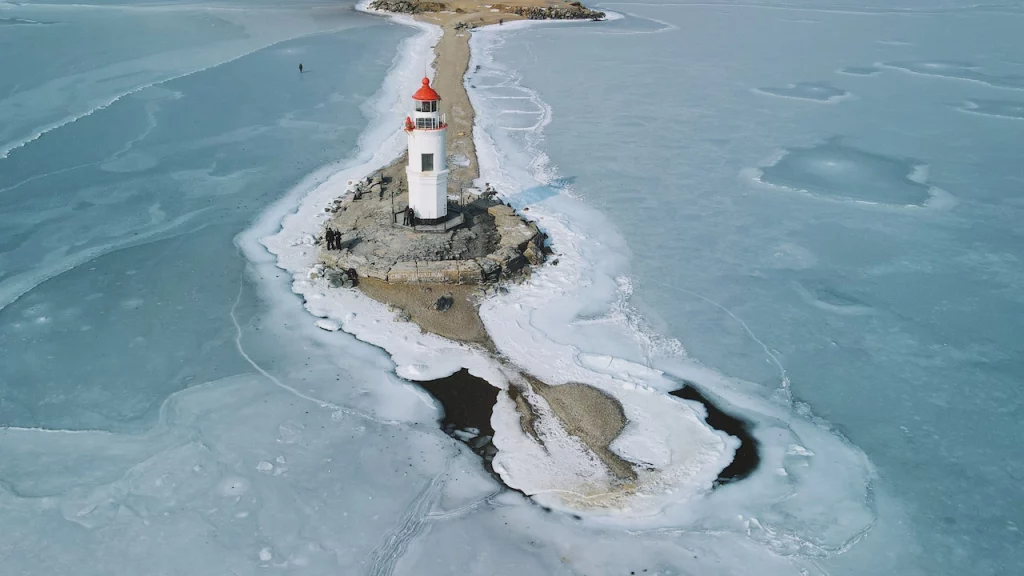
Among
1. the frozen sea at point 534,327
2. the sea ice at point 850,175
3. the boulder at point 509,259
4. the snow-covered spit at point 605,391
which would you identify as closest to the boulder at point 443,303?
the snow-covered spit at point 605,391

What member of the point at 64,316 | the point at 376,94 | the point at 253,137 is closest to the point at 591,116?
the point at 376,94

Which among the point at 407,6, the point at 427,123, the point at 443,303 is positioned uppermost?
the point at 407,6

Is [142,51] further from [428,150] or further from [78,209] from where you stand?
[428,150]

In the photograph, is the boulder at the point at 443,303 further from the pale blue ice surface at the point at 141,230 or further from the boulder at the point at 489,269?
the pale blue ice surface at the point at 141,230

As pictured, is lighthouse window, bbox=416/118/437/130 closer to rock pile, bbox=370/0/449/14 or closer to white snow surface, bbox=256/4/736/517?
white snow surface, bbox=256/4/736/517

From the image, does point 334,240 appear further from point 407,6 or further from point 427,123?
point 407,6

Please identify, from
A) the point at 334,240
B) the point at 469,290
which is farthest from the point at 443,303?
the point at 334,240
